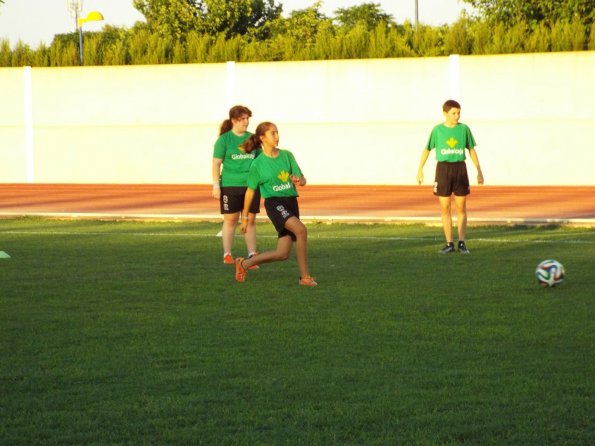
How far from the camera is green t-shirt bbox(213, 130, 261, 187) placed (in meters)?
13.6

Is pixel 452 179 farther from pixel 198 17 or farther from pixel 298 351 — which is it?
pixel 198 17

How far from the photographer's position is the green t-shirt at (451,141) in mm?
15000

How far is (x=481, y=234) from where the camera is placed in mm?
17453

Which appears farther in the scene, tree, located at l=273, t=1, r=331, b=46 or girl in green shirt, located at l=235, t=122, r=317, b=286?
tree, located at l=273, t=1, r=331, b=46

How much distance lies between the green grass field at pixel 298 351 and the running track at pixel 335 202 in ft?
22.0

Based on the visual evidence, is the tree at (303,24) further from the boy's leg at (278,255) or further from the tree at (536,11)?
the boy's leg at (278,255)

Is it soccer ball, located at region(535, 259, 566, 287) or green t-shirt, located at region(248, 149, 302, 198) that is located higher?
green t-shirt, located at region(248, 149, 302, 198)

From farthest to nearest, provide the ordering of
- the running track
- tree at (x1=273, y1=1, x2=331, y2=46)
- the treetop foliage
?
tree at (x1=273, y1=1, x2=331, y2=46) → the treetop foliage → the running track

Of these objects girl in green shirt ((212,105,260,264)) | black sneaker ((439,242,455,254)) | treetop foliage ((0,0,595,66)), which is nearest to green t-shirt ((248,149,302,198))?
girl in green shirt ((212,105,260,264))

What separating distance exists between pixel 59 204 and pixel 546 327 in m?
18.8

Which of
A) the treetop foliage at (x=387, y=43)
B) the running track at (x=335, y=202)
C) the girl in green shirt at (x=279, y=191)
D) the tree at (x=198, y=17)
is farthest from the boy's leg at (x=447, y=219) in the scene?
the tree at (x=198, y=17)

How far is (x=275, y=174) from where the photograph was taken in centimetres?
1188

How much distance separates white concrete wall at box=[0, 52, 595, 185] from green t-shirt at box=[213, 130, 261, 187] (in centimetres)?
1974

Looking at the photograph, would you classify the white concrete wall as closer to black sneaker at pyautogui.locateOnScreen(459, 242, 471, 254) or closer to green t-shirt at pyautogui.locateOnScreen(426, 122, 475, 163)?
green t-shirt at pyautogui.locateOnScreen(426, 122, 475, 163)
